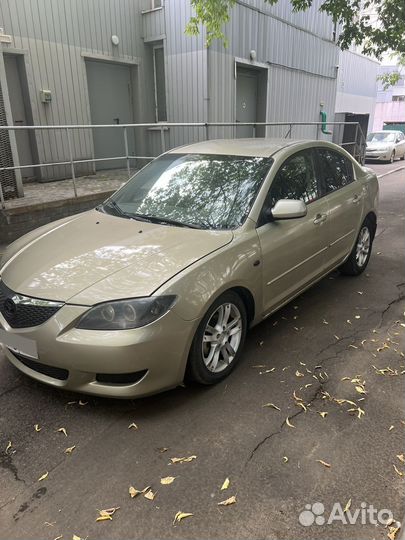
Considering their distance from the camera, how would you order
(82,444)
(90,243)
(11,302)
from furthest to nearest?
(90,243) → (11,302) → (82,444)

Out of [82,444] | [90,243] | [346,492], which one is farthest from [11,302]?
[346,492]

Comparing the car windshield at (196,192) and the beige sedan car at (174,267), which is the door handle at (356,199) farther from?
the car windshield at (196,192)

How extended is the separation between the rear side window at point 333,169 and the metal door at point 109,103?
23.4ft

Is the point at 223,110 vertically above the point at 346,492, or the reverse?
the point at 223,110

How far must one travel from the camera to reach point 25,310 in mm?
2648

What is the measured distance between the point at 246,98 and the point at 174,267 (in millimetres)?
10801

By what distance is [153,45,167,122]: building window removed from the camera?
1095cm

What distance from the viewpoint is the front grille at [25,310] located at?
257 centimetres

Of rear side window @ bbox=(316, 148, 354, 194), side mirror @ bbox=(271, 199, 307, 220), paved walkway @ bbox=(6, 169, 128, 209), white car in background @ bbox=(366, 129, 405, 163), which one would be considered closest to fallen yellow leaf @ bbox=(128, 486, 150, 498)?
side mirror @ bbox=(271, 199, 307, 220)

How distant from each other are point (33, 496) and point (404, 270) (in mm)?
4922

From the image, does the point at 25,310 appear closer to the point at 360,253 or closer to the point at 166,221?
the point at 166,221

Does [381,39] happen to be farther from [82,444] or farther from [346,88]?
[346,88]

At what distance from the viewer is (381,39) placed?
9344 mm

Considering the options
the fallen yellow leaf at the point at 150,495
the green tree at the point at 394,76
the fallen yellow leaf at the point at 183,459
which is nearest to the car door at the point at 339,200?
the fallen yellow leaf at the point at 183,459
